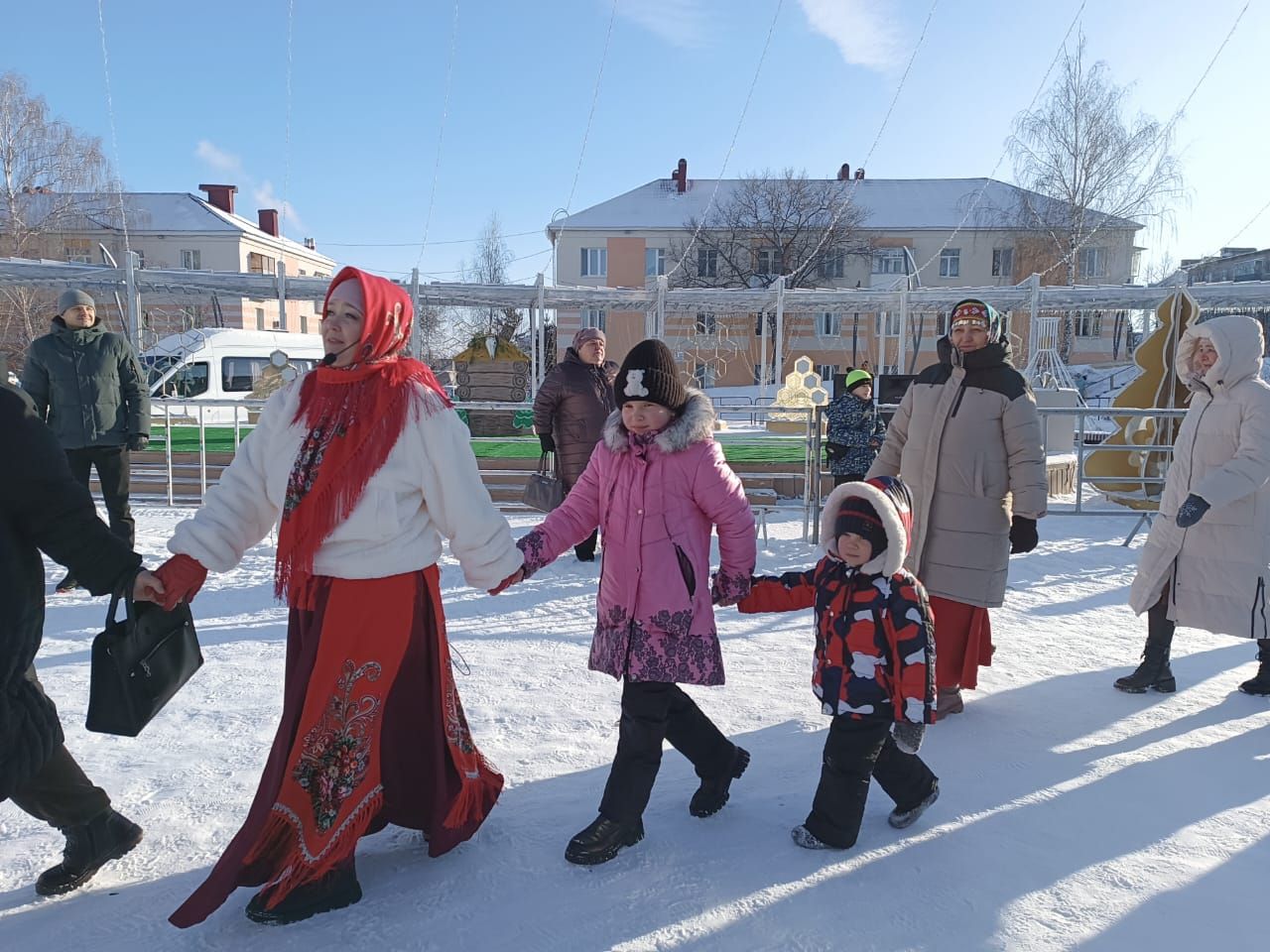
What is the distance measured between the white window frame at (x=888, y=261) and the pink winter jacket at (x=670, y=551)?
122 feet

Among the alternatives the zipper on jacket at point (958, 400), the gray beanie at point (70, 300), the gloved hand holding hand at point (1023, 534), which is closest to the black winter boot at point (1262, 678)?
the gloved hand holding hand at point (1023, 534)

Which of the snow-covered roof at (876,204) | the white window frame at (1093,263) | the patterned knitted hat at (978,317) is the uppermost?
the snow-covered roof at (876,204)

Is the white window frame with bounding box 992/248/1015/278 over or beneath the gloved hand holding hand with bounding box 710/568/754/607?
over

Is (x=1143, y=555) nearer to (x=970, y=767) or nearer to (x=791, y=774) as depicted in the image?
(x=970, y=767)

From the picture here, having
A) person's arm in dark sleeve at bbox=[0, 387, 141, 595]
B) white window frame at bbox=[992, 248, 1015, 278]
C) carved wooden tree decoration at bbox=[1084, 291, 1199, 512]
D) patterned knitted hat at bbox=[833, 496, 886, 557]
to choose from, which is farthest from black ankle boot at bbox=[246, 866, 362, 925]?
white window frame at bbox=[992, 248, 1015, 278]

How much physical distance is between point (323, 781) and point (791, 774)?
162cm

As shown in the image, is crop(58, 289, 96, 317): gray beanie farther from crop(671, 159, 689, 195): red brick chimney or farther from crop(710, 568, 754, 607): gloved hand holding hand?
crop(671, 159, 689, 195): red brick chimney

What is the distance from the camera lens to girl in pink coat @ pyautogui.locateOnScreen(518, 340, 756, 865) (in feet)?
8.05

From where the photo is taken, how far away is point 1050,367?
21000 millimetres

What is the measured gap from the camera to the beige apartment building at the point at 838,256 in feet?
116

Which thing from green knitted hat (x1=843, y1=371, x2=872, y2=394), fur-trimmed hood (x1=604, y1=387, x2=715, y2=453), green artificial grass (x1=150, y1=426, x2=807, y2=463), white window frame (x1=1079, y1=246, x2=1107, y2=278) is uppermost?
white window frame (x1=1079, y1=246, x2=1107, y2=278)

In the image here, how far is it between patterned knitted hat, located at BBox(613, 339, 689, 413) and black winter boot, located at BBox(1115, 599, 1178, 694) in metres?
2.76

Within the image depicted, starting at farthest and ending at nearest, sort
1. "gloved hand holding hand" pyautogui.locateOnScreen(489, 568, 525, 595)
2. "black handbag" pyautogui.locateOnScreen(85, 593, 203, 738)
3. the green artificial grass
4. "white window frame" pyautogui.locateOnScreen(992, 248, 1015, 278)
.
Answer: "white window frame" pyautogui.locateOnScreen(992, 248, 1015, 278) < the green artificial grass < "gloved hand holding hand" pyautogui.locateOnScreen(489, 568, 525, 595) < "black handbag" pyautogui.locateOnScreen(85, 593, 203, 738)

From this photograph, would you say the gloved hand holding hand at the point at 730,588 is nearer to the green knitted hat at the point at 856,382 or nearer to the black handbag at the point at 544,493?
the black handbag at the point at 544,493
